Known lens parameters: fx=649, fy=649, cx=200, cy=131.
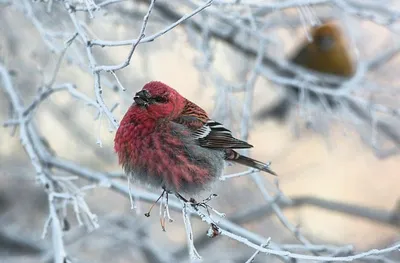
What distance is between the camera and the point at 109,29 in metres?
7.06

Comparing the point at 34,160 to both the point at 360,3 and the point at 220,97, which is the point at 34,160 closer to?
the point at 220,97

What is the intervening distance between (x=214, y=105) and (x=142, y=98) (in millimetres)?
2234

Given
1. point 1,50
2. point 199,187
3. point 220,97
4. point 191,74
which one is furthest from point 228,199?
point 199,187

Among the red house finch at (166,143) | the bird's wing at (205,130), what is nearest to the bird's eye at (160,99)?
the red house finch at (166,143)

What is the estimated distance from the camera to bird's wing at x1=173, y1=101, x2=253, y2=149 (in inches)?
152

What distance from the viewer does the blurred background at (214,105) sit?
454 centimetres

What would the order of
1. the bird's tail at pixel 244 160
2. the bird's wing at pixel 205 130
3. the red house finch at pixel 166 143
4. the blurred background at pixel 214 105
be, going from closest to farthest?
the red house finch at pixel 166 143, the bird's wing at pixel 205 130, the bird's tail at pixel 244 160, the blurred background at pixel 214 105

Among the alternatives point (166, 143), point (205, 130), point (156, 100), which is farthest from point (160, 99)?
point (205, 130)

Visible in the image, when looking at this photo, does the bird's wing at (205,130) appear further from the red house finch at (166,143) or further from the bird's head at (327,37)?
the bird's head at (327,37)

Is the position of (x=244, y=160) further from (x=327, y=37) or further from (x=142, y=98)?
(x=327, y=37)

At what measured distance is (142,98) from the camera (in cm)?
361

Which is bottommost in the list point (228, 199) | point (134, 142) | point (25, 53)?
point (228, 199)

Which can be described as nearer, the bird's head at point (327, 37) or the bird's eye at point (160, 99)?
the bird's eye at point (160, 99)

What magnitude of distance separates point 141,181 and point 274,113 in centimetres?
427
